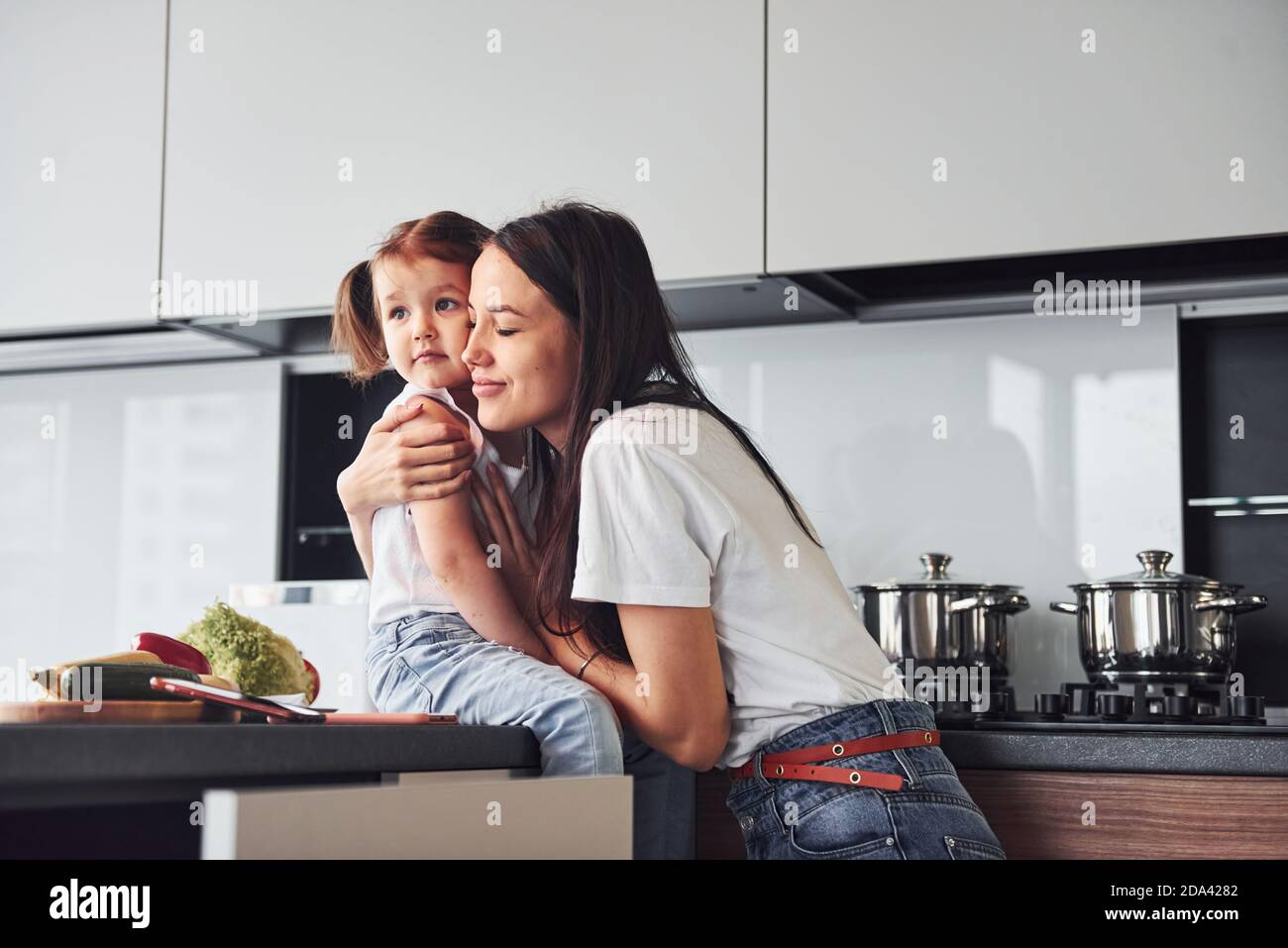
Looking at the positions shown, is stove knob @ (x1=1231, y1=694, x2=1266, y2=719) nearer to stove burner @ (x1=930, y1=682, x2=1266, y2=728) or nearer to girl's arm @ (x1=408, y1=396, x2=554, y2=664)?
stove burner @ (x1=930, y1=682, x2=1266, y2=728)

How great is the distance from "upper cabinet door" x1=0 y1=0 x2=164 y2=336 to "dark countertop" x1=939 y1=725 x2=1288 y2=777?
4.78 feet

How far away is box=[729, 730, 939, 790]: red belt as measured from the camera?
112 centimetres

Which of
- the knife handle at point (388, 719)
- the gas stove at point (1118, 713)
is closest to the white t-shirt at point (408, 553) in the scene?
the knife handle at point (388, 719)

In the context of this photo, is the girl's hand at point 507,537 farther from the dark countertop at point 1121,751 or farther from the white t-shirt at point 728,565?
the dark countertop at point 1121,751

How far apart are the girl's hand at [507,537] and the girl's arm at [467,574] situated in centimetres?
2

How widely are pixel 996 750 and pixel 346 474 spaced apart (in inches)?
27.5

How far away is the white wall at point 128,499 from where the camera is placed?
247cm

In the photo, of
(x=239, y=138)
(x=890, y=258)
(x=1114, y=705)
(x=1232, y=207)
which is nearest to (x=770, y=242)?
(x=890, y=258)

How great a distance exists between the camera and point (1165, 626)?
1718 millimetres

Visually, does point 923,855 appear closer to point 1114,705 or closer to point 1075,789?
point 1075,789

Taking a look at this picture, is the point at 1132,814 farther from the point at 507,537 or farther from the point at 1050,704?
the point at 507,537

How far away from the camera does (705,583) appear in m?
1.09

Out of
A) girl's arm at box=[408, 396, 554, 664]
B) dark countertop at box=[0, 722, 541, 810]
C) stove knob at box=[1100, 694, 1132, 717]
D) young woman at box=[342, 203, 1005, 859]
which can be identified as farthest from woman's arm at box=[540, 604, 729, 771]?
stove knob at box=[1100, 694, 1132, 717]
